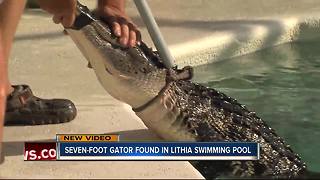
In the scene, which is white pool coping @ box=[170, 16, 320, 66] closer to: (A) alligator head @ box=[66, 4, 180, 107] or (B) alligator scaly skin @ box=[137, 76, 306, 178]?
(B) alligator scaly skin @ box=[137, 76, 306, 178]

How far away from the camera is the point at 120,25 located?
2574 millimetres

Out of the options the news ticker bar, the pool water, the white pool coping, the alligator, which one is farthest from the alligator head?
the white pool coping

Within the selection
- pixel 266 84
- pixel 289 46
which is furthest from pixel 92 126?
pixel 289 46

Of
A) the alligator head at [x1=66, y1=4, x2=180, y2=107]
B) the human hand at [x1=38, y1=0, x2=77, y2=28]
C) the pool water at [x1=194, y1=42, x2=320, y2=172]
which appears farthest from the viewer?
the pool water at [x1=194, y1=42, x2=320, y2=172]

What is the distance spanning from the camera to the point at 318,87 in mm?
4516

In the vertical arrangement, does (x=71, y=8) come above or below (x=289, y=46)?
above

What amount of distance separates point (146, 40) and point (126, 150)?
7.12ft

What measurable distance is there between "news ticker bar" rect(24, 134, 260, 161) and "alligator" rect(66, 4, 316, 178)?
10 cm

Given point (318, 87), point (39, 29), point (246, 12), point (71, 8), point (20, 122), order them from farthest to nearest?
point (246, 12) < point (39, 29) < point (318, 87) < point (20, 122) < point (71, 8)

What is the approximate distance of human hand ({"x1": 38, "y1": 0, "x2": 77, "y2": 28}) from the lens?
2396 mm

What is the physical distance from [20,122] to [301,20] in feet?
10.9

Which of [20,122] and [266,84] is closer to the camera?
[20,122]

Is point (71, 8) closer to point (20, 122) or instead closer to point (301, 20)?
point (20, 122)

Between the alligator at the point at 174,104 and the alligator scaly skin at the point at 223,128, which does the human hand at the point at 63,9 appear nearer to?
the alligator at the point at 174,104
